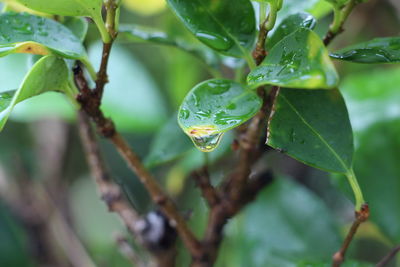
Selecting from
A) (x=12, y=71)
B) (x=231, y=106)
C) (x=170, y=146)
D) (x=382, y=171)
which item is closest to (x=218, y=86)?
(x=231, y=106)

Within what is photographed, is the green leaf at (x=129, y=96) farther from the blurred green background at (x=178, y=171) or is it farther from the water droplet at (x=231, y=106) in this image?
the water droplet at (x=231, y=106)

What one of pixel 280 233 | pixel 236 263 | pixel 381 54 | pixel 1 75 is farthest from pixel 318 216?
pixel 1 75

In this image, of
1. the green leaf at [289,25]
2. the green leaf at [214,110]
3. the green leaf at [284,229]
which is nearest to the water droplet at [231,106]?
the green leaf at [214,110]

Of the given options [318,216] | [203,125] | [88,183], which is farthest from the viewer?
[88,183]

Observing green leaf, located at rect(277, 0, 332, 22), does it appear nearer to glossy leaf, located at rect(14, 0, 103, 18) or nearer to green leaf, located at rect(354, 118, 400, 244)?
green leaf, located at rect(354, 118, 400, 244)

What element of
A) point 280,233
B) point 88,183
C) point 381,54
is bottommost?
point 88,183

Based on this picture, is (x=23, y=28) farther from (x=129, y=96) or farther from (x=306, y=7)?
(x=129, y=96)

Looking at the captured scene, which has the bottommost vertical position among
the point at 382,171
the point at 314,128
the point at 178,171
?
the point at 178,171

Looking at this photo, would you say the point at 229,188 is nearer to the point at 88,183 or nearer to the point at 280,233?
the point at 280,233
